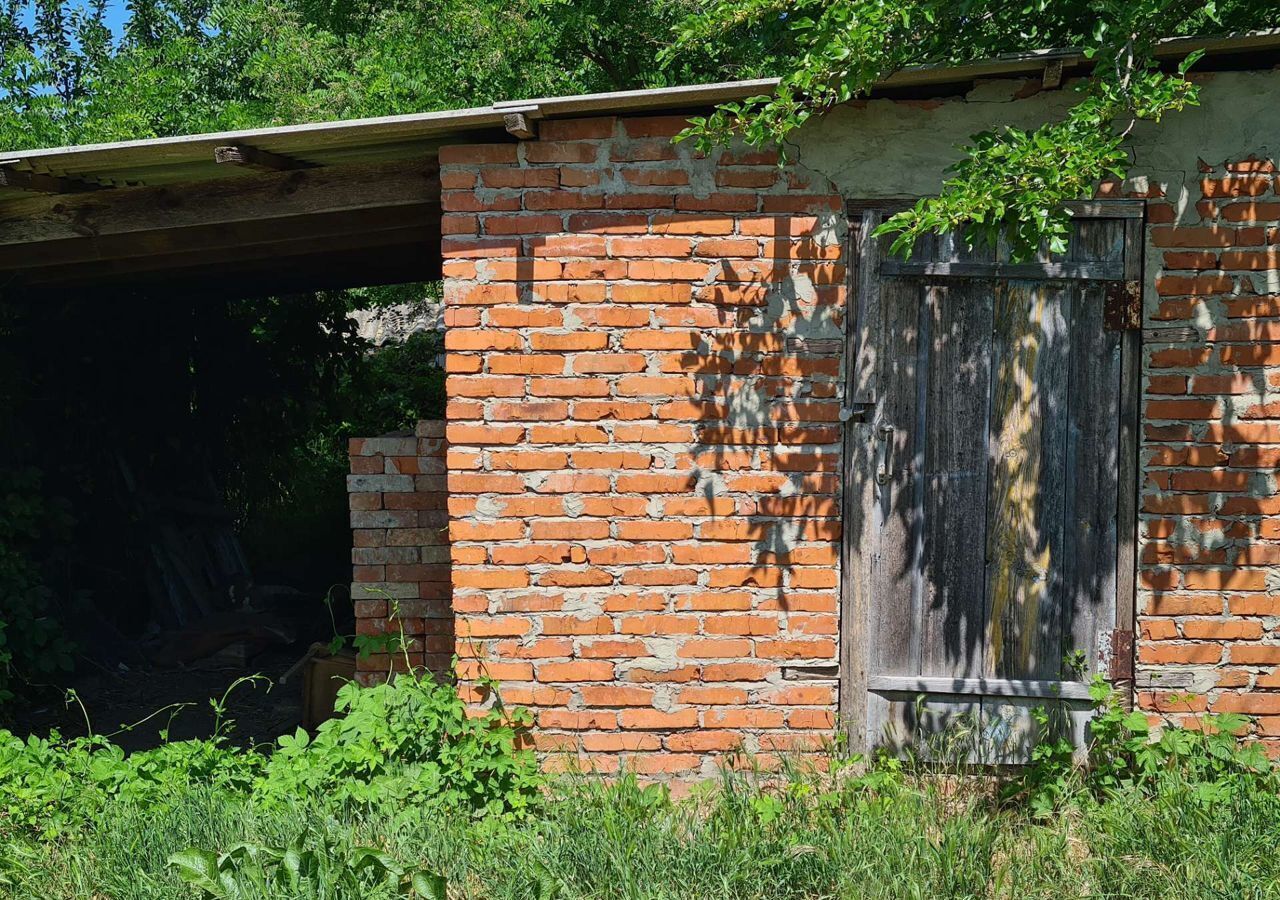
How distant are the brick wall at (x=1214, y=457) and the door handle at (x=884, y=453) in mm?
955

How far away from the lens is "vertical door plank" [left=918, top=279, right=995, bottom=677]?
4250 mm

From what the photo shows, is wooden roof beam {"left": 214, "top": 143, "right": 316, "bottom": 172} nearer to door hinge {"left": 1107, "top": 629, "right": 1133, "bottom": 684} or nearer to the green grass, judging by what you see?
the green grass

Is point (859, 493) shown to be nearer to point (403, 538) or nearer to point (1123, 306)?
point (1123, 306)

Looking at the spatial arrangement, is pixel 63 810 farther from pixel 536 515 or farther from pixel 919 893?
pixel 919 893

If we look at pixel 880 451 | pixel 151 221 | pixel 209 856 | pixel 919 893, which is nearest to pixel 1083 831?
pixel 919 893

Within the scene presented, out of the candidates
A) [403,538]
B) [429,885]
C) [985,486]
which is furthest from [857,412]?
[429,885]

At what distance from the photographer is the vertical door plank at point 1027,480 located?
4223 millimetres

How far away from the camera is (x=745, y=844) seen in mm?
3695

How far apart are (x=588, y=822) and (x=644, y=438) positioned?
4.68ft

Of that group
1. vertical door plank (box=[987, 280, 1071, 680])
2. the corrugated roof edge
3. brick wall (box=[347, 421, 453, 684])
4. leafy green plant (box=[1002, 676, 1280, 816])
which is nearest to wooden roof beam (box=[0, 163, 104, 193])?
the corrugated roof edge

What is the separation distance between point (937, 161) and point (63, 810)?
4130 mm

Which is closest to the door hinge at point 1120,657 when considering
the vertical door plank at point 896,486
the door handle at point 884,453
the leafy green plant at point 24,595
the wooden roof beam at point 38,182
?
the vertical door plank at point 896,486

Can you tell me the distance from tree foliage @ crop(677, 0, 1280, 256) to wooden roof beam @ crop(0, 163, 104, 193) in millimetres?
2614

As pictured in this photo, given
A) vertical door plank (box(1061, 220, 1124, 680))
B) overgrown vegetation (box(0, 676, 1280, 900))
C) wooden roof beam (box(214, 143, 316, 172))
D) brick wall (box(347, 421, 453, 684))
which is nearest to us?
overgrown vegetation (box(0, 676, 1280, 900))
